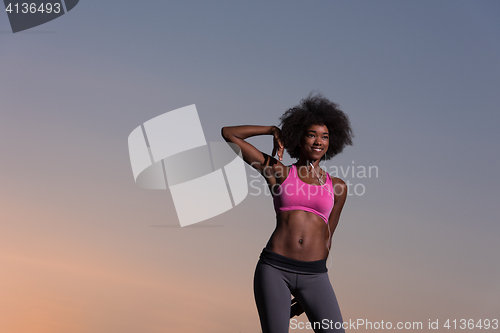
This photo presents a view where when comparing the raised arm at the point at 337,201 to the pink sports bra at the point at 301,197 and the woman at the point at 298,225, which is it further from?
the pink sports bra at the point at 301,197

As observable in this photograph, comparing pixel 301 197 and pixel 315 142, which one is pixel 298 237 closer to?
pixel 301 197

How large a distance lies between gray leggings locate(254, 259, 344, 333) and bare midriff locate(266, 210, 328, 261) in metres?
0.17

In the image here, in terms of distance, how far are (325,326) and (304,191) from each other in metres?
1.20

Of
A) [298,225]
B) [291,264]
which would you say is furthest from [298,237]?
[291,264]

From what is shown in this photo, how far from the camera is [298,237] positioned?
474 centimetres

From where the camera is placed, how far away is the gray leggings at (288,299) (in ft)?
15.3

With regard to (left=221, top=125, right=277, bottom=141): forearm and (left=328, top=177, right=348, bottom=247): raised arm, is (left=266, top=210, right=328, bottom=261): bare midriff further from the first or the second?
(left=221, top=125, right=277, bottom=141): forearm

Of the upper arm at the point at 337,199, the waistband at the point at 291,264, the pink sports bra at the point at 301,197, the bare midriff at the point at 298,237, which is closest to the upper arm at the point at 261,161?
the pink sports bra at the point at 301,197

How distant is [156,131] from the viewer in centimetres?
830

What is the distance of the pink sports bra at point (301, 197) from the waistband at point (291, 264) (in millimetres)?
425

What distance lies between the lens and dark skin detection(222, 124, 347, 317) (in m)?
4.74

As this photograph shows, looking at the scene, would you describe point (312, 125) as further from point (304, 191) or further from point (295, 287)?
point (295, 287)

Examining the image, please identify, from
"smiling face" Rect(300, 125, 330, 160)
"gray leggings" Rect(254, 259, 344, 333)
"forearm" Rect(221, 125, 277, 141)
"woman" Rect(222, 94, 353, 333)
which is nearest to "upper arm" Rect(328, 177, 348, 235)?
"woman" Rect(222, 94, 353, 333)

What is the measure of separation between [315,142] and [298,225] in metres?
0.88
